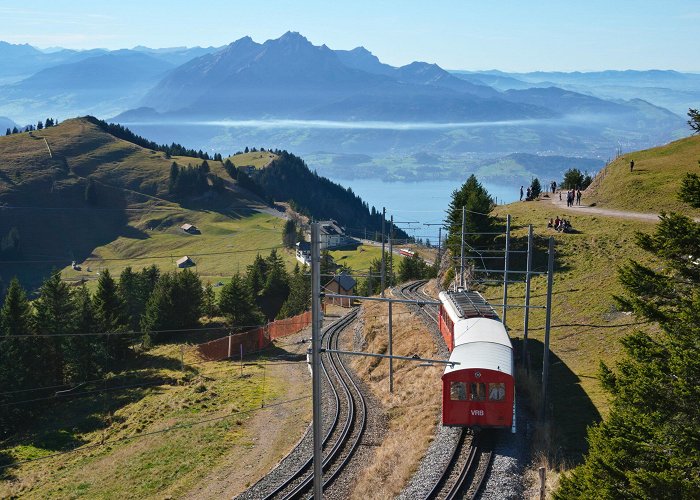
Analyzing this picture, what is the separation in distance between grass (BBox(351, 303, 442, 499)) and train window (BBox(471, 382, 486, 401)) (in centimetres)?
296

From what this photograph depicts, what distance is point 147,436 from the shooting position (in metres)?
39.6

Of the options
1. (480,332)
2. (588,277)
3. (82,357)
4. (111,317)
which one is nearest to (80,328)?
(111,317)

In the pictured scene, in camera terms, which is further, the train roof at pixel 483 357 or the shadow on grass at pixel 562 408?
the train roof at pixel 483 357

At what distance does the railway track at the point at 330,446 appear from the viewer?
2703 centimetres

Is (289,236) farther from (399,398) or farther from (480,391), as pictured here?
(480,391)

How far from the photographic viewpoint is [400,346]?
4656 cm

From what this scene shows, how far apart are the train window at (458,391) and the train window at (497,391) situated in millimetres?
1034

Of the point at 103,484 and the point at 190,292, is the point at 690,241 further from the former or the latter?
the point at 190,292

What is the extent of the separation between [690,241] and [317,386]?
10.0 meters

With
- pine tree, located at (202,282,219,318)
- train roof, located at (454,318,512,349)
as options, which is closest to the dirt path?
train roof, located at (454,318,512,349)

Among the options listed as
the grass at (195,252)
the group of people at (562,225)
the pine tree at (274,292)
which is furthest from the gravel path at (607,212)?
the grass at (195,252)

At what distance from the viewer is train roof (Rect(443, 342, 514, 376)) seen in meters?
27.3

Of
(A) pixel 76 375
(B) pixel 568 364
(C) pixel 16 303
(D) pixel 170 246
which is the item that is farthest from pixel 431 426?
(D) pixel 170 246

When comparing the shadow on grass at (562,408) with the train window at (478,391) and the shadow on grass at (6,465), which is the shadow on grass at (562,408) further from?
the shadow on grass at (6,465)
